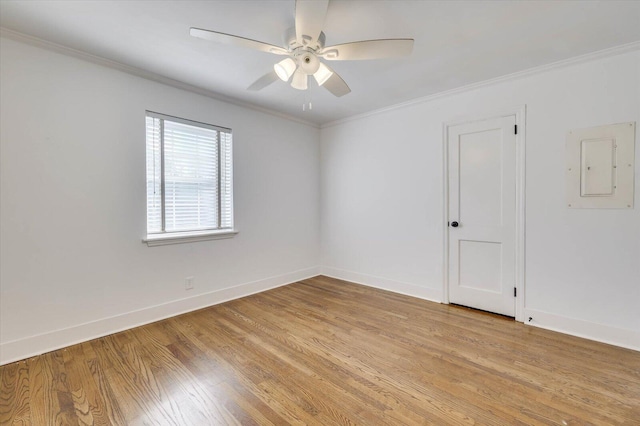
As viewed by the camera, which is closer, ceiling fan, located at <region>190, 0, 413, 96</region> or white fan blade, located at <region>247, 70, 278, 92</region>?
ceiling fan, located at <region>190, 0, 413, 96</region>

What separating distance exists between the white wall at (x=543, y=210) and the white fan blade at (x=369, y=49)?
180cm

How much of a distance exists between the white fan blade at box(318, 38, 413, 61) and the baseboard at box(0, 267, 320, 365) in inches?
114

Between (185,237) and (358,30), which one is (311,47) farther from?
(185,237)

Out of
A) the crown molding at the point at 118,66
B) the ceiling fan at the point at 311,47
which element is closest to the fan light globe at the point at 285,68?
the ceiling fan at the point at 311,47

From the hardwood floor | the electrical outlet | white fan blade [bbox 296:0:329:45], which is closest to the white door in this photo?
the hardwood floor

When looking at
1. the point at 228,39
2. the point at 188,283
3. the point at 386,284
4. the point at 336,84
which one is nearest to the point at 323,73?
the point at 336,84

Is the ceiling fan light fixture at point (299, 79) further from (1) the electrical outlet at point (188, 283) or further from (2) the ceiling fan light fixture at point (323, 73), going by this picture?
(1) the electrical outlet at point (188, 283)

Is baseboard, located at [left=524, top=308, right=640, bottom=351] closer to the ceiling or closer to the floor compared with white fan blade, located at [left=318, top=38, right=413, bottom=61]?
closer to the floor

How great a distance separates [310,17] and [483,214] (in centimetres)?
268

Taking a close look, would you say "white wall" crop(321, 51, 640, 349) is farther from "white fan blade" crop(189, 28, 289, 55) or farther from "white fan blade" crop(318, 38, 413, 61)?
"white fan blade" crop(189, 28, 289, 55)

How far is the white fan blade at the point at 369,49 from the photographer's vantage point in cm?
177

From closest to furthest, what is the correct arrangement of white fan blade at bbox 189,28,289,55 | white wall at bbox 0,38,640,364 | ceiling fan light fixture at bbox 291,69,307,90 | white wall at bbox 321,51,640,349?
white fan blade at bbox 189,28,289,55 → ceiling fan light fixture at bbox 291,69,307,90 → white wall at bbox 0,38,640,364 → white wall at bbox 321,51,640,349

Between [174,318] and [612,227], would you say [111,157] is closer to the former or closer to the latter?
[174,318]

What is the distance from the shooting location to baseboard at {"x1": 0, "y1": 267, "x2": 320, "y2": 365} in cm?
220
